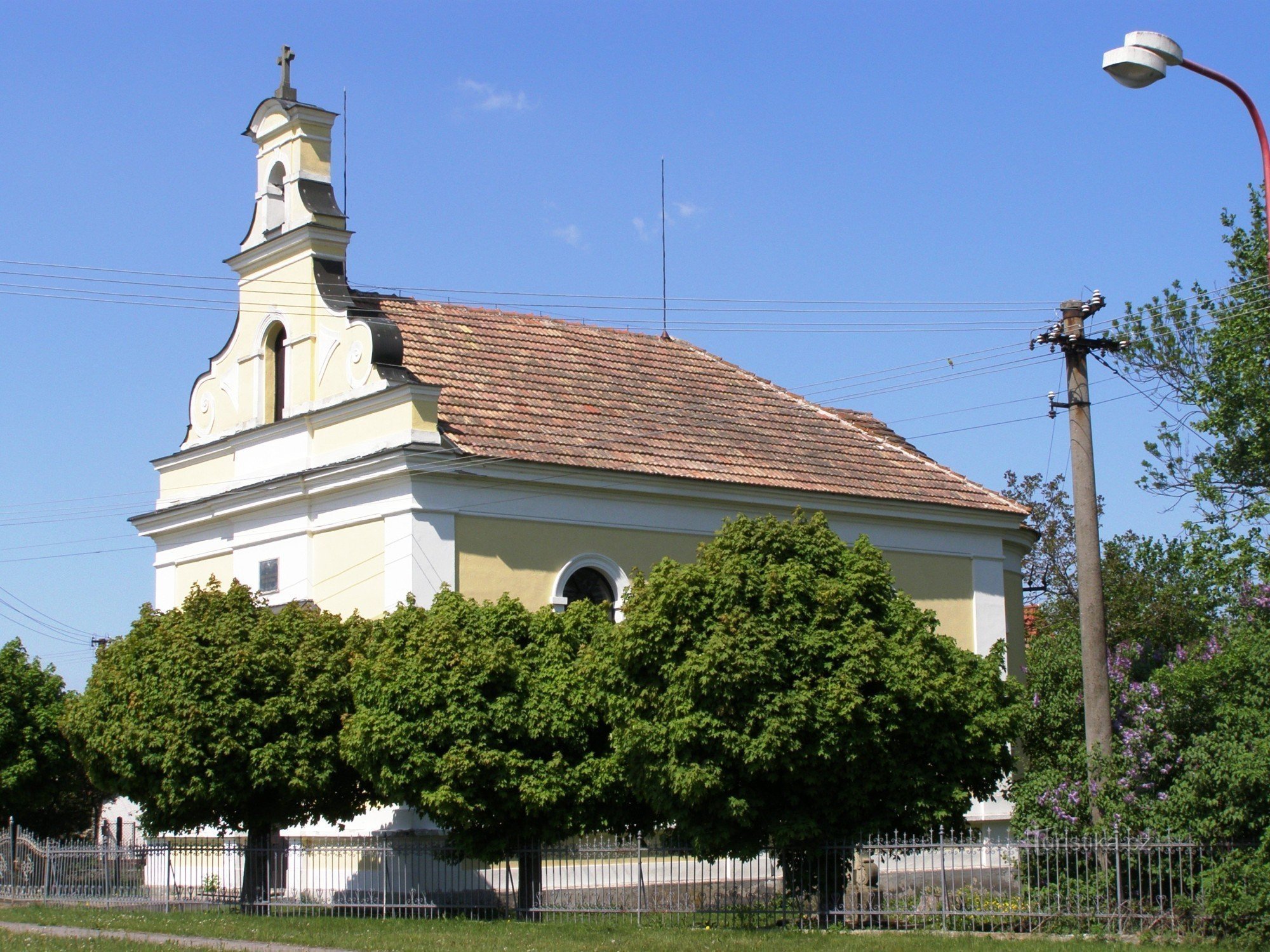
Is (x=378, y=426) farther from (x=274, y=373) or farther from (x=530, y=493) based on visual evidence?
(x=274, y=373)

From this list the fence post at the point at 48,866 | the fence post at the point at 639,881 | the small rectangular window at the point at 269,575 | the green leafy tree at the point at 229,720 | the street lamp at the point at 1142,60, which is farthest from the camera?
the small rectangular window at the point at 269,575

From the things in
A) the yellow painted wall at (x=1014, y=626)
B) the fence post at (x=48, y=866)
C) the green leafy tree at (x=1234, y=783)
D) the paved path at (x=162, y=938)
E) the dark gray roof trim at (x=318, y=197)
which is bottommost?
the paved path at (x=162, y=938)

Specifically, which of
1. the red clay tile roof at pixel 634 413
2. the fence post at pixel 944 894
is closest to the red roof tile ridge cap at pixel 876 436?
the red clay tile roof at pixel 634 413

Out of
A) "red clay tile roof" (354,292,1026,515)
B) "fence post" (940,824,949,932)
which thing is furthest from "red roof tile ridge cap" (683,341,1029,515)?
"fence post" (940,824,949,932)

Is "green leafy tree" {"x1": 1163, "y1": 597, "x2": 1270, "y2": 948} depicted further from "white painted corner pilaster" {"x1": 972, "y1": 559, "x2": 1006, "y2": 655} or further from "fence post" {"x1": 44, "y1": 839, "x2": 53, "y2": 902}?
"fence post" {"x1": 44, "y1": 839, "x2": 53, "y2": 902}

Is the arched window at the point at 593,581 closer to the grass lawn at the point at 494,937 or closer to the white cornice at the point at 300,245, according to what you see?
the grass lawn at the point at 494,937

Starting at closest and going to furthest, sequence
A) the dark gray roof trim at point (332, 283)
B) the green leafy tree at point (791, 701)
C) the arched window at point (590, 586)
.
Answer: the green leafy tree at point (791, 701) < the arched window at point (590, 586) < the dark gray roof trim at point (332, 283)

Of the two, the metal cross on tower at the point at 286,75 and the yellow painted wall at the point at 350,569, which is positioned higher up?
the metal cross on tower at the point at 286,75

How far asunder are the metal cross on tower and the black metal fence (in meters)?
13.4

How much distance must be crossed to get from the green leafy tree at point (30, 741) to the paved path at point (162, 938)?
9362mm

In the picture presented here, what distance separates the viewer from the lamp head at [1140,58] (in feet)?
46.6

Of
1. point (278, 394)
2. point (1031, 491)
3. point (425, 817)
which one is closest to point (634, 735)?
point (425, 817)

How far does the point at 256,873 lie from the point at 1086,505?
1329 cm

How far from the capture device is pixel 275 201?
30.2 metres
